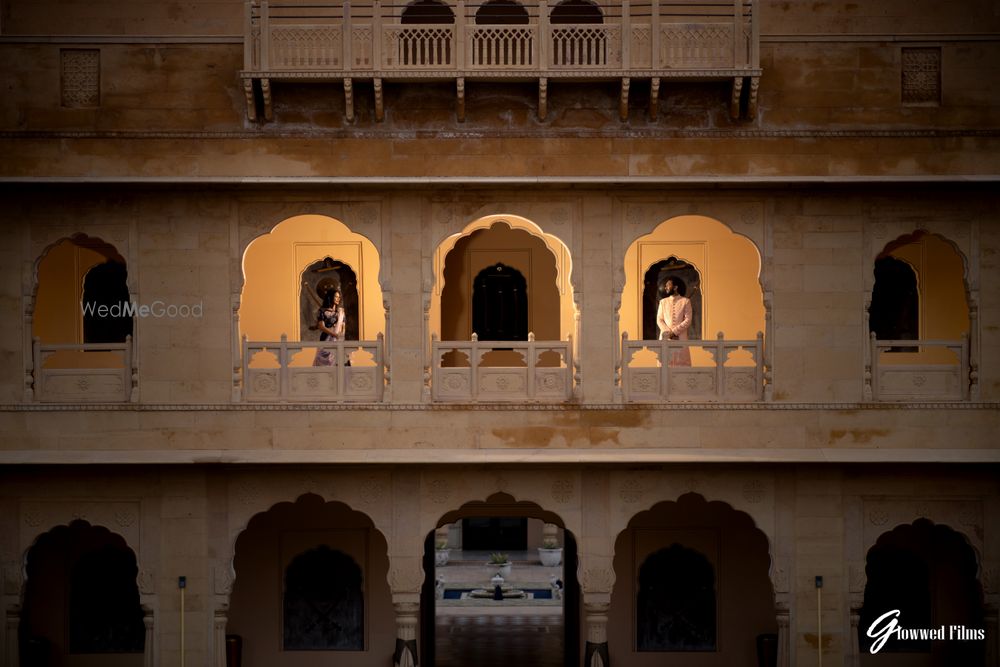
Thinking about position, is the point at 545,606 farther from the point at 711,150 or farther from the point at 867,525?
the point at 711,150

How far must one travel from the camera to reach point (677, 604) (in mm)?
17172

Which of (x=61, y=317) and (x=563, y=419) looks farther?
(x=61, y=317)

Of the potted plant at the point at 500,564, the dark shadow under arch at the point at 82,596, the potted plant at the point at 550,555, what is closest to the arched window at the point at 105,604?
the dark shadow under arch at the point at 82,596

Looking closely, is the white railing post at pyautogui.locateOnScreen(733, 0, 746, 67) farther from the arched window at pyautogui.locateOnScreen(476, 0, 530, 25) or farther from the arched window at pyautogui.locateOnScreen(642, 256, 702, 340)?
the arched window at pyautogui.locateOnScreen(642, 256, 702, 340)

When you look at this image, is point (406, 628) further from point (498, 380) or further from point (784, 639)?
point (784, 639)

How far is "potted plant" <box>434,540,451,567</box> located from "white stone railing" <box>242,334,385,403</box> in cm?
1580

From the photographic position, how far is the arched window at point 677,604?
17.1 metres

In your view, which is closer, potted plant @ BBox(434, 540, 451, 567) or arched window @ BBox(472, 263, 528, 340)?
arched window @ BBox(472, 263, 528, 340)

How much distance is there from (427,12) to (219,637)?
7775 millimetres

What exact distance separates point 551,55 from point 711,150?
205 cm

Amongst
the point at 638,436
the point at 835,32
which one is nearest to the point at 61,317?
the point at 638,436

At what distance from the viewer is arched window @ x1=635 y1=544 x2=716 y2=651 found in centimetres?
1714

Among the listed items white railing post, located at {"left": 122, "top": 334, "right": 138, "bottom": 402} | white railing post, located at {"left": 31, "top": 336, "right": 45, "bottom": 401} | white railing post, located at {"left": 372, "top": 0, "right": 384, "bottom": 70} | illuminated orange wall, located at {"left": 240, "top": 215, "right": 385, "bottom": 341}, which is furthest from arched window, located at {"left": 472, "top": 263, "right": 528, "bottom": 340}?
white railing post, located at {"left": 31, "top": 336, "right": 45, "bottom": 401}

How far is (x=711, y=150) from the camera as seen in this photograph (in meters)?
14.6
